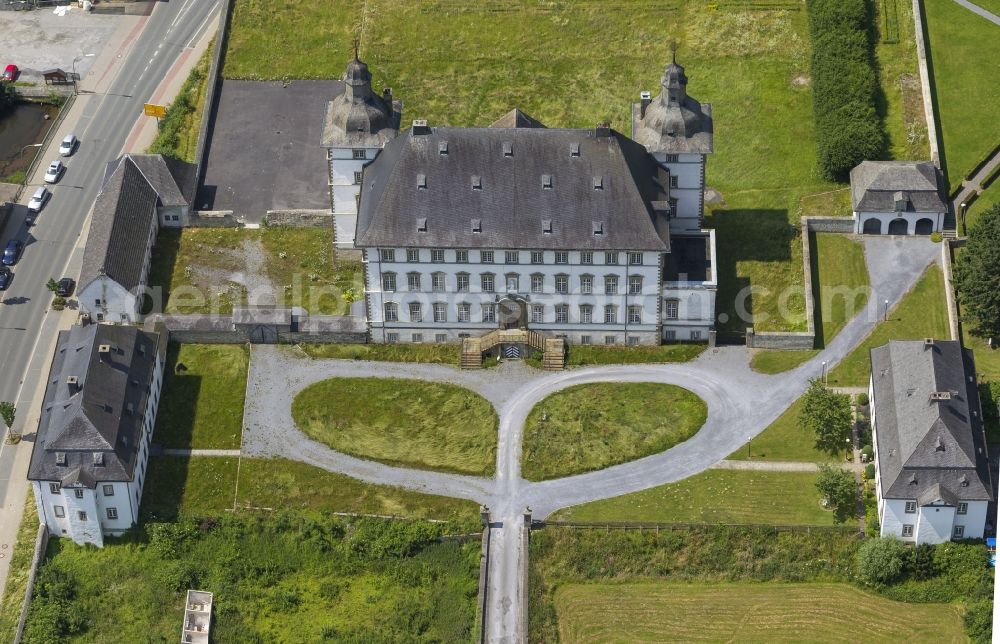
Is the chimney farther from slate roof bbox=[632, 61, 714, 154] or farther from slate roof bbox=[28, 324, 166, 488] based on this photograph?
slate roof bbox=[28, 324, 166, 488]

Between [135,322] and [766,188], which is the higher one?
[766,188]

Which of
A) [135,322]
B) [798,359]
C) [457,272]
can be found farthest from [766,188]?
[135,322]

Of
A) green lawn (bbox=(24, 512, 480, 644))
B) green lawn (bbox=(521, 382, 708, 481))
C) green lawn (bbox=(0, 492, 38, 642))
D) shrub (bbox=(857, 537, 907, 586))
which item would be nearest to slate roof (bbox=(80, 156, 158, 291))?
green lawn (bbox=(0, 492, 38, 642))

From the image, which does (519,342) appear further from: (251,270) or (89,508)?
(89,508)

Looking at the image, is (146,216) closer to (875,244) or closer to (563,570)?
(563,570)

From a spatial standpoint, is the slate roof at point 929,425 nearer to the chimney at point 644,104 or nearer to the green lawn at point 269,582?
the chimney at point 644,104

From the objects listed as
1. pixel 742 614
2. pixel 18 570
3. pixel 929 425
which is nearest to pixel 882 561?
pixel 929 425

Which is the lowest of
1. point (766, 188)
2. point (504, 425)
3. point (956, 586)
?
point (956, 586)
